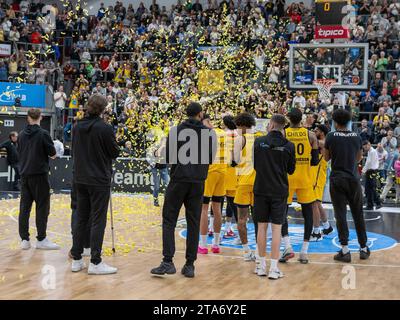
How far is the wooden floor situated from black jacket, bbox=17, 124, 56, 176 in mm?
1160

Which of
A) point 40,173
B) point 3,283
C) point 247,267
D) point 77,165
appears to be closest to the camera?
point 3,283

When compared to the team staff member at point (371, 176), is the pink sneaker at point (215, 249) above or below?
below

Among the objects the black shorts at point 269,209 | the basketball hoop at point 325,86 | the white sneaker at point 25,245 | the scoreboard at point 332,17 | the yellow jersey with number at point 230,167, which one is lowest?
the white sneaker at point 25,245

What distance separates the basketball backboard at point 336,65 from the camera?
574 inches

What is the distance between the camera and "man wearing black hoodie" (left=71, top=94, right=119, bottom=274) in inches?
285

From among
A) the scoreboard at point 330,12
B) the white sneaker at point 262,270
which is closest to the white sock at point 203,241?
the white sneaker at point 262,270

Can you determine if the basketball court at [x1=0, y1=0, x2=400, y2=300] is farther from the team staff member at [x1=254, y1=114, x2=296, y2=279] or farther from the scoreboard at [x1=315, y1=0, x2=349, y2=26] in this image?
the scoreboard at [x1=315, y1=0, x2=349, y2=26]

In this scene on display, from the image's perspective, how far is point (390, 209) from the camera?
15.8 metres

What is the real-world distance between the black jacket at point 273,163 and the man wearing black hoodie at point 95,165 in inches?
66.5

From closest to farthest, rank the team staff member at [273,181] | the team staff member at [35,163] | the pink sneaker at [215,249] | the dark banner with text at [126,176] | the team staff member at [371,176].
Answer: the team staff member at [273,181] < the team staff member at [35,163] < the pink sneaker at [215,249] < the team staff member at [371,176] < the dark banner with text at [126,176]

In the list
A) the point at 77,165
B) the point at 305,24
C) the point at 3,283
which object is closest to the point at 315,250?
the point at 77,165

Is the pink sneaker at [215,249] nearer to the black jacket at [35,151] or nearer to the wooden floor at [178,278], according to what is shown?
the wooden floor at [178,278]
